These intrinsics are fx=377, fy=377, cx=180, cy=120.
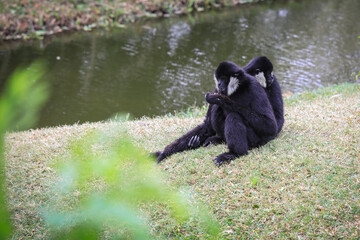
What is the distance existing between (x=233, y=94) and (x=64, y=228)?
4.54m

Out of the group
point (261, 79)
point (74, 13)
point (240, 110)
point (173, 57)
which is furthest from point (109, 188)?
point (74, 13)

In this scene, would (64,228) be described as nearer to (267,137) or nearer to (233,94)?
(233,94)

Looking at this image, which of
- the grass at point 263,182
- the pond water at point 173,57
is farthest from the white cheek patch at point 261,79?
the pond water at point 173,57

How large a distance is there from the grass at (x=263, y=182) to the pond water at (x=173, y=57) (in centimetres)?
507

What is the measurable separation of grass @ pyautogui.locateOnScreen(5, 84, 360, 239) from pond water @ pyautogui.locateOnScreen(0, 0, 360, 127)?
16.6 ft

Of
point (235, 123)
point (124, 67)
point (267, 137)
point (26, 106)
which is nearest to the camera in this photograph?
point (26, 106)

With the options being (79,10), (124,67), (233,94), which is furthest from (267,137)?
(79,10)

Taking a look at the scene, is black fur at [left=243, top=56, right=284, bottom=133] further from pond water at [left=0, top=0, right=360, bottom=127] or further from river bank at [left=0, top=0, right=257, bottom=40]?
river bank at [left=0, top=0, right=257, bottom=40]

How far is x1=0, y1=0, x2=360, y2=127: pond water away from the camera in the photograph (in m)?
12.2

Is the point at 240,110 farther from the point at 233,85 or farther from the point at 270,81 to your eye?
the point at 270,81

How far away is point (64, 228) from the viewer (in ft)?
3.91

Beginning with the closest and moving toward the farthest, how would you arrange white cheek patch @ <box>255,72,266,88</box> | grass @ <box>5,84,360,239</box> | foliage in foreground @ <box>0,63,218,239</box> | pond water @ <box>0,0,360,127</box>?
foliage in foreground @ <box>0,63,218,239</box>
grass @ <box>5,84,360,239</box>
white cheek patch @ <box>255,72,266,88</box>
pond water @ <box>0,0,360,127</box>

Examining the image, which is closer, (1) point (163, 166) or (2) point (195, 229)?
(2) point (195, 229)

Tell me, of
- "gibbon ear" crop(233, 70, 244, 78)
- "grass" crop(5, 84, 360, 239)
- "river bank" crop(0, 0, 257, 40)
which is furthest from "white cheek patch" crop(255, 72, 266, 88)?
"river bank" crop(0, 0, 257, 40)
